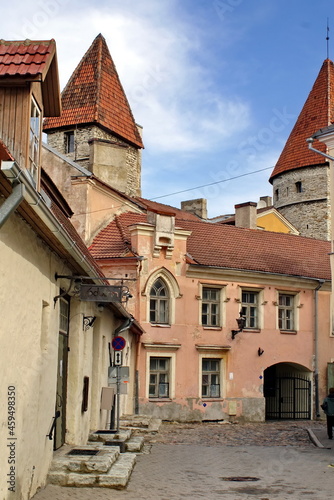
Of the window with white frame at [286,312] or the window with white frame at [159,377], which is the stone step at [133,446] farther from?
the window with white frame at [286,312]

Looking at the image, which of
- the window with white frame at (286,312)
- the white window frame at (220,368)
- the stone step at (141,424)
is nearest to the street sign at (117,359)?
the stone step at (141,424)

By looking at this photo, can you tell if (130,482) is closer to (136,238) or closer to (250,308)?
(136,238)

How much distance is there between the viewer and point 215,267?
90.9 ft

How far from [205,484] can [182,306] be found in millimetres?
15617

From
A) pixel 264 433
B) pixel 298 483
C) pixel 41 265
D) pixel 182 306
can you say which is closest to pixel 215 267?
pixel 182 306

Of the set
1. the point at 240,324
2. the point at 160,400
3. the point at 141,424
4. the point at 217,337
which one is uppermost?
the point at 240,324

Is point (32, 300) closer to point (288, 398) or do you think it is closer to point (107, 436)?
point (107, 436)

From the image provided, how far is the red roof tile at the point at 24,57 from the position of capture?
894cm

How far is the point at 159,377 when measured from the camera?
2647 cm

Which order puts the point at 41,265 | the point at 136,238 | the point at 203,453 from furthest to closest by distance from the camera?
the point at 136,238 → the point at 203,453 → the point at 41,265

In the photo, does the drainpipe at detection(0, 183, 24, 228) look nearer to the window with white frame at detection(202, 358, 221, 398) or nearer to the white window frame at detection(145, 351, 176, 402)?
the white window frame at detection(145, 351, 176, 402)

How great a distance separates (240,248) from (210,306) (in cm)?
369

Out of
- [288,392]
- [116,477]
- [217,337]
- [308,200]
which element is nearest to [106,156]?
[217,337]

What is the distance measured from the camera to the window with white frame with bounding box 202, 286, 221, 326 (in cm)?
2802
